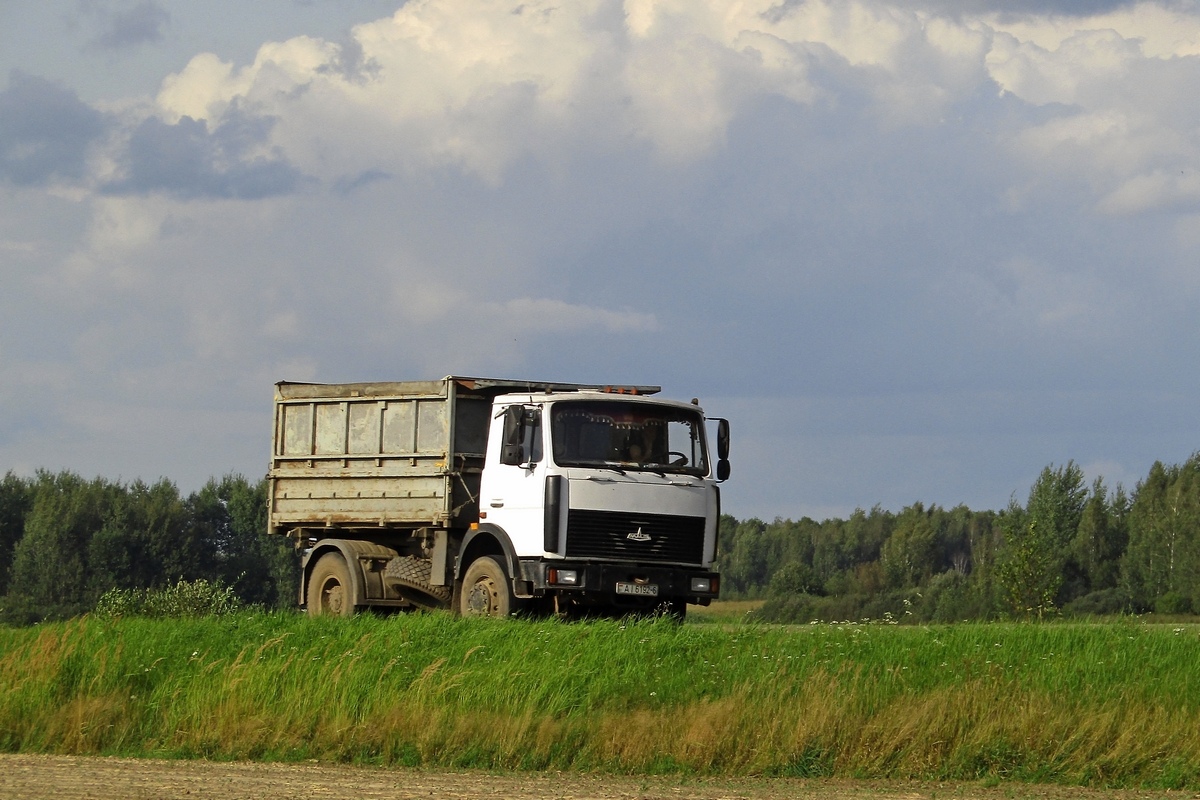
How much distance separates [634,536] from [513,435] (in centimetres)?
195

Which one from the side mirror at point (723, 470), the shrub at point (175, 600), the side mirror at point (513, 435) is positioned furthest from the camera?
the shrub at point (175, 600)

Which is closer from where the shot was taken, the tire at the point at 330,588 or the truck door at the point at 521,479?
the truck door at the point at 521,479

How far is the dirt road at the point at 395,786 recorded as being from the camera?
1124 centimetres

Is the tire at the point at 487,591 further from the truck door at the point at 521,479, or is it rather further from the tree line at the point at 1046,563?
the tree line at the point at 1046,563

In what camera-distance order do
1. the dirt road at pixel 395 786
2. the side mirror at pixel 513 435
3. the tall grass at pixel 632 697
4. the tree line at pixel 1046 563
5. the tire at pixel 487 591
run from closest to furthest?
the dirt road at pixel 395 786
the tall grass at pixel 632 697
the side mirror at pixel 513 435
the tire at pixel 487 591
the tree line at pixel 1046 563

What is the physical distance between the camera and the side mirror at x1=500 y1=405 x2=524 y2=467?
1916 centimetres

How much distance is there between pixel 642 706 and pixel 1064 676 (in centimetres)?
414

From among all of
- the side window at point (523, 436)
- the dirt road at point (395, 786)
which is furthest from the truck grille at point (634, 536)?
the dirt road at point (395, 786)

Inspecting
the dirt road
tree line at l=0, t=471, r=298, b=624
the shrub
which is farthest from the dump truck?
tree line at l=0, t=471, r=298, b=624

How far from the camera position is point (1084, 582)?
3824 inches

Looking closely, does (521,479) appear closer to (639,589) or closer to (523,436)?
(523,436)

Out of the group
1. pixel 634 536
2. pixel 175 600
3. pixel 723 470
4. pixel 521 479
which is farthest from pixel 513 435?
pixel 175 600

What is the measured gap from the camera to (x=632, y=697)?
48.8 ft

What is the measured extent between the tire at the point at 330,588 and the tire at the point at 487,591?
223 cm
